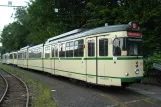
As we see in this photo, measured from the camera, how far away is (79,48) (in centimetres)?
1594

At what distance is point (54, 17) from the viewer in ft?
114

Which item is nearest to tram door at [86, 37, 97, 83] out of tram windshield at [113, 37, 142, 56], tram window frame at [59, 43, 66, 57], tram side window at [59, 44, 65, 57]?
tram windshield at [113, 37, 142, 56]

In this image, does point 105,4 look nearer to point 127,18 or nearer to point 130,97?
point 127,18

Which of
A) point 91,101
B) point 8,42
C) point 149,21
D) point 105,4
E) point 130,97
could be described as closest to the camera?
point 91,101

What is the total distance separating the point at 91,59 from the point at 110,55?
150 cm

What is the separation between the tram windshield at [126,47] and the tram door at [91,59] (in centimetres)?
142

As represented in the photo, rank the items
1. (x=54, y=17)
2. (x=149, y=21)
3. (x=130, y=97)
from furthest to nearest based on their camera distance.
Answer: (x=54, y=17) < (x=149, y=21) < (x=130, y=97)

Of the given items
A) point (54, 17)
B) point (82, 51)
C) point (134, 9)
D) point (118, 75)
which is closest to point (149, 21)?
point (134, 9)

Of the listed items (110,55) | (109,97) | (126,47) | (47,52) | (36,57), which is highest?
(126,47)

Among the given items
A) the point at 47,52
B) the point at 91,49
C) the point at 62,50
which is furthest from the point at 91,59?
the point at 47,52

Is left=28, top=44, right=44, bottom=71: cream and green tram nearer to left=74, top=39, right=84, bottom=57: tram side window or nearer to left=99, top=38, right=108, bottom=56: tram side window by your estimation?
left=74, top=39, right=84, bottom=57: tram side window

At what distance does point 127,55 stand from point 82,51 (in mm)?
3289

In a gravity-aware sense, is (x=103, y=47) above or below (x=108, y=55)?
above

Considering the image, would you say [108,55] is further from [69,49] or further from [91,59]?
[69,49]
